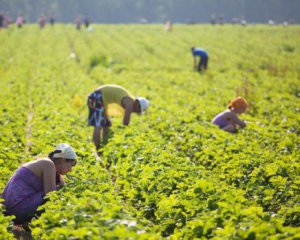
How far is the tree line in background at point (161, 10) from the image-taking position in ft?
365

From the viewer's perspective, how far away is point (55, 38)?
35594mm

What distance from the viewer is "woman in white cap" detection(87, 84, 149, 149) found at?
29.3ft

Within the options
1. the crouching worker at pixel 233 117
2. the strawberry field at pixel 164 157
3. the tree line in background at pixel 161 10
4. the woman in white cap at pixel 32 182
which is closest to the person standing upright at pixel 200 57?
the strawberry field at pixel 164 157

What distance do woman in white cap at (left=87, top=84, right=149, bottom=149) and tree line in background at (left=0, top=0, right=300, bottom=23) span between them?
102552mm

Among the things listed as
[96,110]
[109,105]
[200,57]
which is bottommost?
[96,110]

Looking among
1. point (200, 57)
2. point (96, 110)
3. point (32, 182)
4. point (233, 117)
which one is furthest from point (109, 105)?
point (200, 57)

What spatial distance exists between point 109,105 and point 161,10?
115685 millimetres

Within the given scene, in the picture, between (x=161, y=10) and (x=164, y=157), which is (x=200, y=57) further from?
(x=161, y=10)

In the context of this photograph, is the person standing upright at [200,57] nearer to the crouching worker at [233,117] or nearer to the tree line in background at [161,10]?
the crouching worker at [233,117]

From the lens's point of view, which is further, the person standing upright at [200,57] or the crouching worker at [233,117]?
the person standing upright at [200,57]

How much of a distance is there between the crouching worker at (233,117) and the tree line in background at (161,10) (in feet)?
335

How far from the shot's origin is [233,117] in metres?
A: 9.80

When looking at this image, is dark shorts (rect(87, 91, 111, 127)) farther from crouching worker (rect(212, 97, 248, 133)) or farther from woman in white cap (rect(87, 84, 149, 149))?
crouching worker (rect(212, 97, 248, 133))

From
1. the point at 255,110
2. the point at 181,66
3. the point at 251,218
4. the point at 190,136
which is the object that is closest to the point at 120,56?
the point at 181,66
